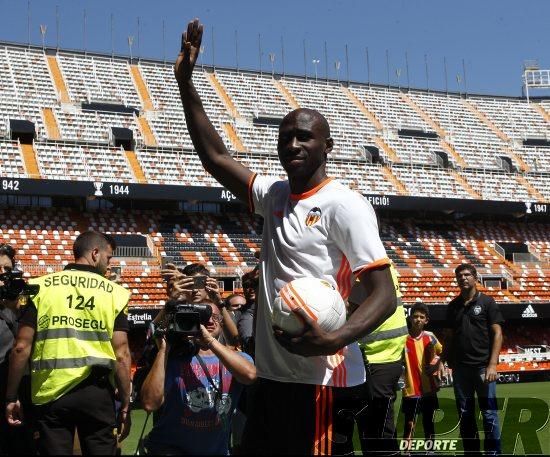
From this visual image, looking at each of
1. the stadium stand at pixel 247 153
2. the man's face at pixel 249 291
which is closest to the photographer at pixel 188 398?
the man's face at pixel 249 291

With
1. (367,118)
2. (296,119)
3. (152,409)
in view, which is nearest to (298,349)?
(296,119)

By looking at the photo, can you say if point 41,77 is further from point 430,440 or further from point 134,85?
point 430,440

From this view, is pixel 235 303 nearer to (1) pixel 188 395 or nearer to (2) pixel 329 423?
(1) pixel 188 395

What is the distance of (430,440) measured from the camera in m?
8.27

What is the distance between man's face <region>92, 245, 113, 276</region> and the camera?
5605 millimetres

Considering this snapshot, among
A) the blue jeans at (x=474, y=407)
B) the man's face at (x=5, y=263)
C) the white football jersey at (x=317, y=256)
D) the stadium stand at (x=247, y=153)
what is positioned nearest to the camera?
the white football jersey at (x=317, y=256)

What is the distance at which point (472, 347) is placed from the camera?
8648mm

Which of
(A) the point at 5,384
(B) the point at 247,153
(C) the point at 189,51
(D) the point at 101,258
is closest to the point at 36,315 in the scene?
(D) the point at 101,258

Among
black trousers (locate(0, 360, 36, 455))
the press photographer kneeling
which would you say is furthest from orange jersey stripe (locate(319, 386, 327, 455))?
black trousers (locate(0, 360, 36, 455))

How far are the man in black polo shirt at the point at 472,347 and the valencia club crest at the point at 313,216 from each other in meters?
5.68

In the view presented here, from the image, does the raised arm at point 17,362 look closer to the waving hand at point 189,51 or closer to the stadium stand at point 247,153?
the waving hand at point 189,51

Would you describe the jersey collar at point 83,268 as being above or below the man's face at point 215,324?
above

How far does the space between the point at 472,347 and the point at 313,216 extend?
19.4ft

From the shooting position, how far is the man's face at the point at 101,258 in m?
5.61
